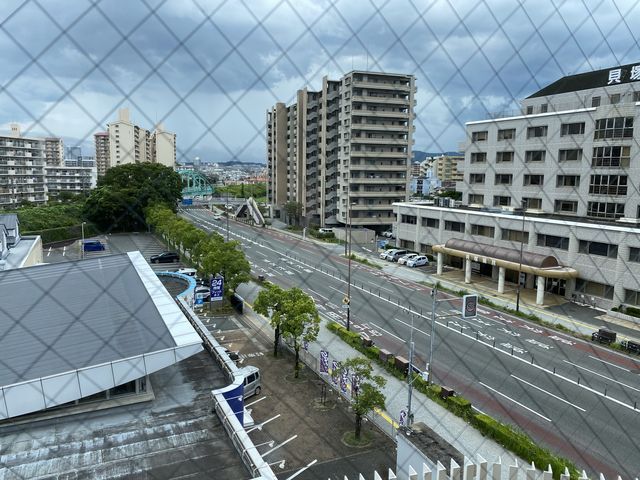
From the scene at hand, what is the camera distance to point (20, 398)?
74.1 inches

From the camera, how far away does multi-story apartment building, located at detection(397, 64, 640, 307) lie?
6.15m

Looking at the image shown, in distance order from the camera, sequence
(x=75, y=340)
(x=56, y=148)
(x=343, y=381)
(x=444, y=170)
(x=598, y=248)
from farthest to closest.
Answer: (x=444, y=170), (x=598, y=248), (x=343, y=381), (x=75, y=340), (x=56, y=148)

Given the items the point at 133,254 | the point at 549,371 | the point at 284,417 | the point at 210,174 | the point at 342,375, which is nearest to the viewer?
the point at 210,174

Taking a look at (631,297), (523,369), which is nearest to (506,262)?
(631,297)

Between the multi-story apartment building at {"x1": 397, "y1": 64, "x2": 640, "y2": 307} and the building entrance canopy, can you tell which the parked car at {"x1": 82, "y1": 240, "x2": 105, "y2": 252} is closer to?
the multi-story apartment building at {"x1": 397, "y1": 64, "x2": 640, "y2": 307}

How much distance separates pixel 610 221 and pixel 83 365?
678 cm

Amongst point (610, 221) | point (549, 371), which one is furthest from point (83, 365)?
point (610, 221)

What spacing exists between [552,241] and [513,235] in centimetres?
59

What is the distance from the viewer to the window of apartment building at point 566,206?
778cm

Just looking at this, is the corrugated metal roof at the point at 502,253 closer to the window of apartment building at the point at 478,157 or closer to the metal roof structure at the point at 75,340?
the window of apartment building at the point at 478,157

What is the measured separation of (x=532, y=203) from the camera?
27.5 ft

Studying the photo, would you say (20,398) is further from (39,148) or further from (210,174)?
(39,148)

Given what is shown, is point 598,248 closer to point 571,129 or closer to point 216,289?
point 571,129

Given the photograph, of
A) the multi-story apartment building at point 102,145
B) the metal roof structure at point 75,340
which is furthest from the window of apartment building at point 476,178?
the multi-story apartment building at point 102,145
